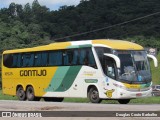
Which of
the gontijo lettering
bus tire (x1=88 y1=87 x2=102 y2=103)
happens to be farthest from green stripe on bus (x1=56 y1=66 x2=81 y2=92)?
the gontijo lettering

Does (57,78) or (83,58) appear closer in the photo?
(83,58)

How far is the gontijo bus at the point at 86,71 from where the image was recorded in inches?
922

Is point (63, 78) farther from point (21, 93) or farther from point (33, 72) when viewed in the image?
point (21, 93)

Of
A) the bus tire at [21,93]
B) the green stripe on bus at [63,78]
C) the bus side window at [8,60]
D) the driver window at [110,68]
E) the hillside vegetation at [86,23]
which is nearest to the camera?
the driver window at [110,68]

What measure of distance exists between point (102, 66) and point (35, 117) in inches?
506

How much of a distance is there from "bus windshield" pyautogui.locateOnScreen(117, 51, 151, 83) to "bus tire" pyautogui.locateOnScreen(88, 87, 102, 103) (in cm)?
176

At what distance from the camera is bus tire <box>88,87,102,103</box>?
2423 cm

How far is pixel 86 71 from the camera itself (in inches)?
974

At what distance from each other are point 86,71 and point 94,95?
4.40ft

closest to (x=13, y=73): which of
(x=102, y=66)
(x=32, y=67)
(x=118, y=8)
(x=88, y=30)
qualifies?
(x=32, y=67)

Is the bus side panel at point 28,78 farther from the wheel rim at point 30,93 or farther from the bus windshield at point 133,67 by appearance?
the bus windshield at point 133,67

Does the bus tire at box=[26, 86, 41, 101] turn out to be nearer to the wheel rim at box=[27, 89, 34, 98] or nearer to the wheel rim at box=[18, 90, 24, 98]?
the wheel rim at box=[27, 89, 34, 98]

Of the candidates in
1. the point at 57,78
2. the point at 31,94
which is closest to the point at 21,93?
the point at 31,94

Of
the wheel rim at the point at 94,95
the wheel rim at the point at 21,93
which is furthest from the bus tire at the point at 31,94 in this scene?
the wheel rim at the point at 94,95
